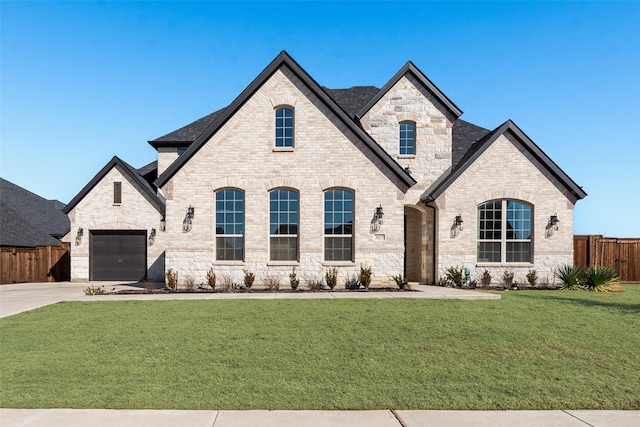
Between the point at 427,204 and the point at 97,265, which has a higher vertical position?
the point at 427,204

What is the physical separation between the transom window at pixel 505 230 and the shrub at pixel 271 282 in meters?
8.63

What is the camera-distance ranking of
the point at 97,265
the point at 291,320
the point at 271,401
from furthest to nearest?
the point at 97,265 < the point at 291,320 < the point at 271,401

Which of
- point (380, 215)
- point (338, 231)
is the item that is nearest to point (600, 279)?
point (380, 215)

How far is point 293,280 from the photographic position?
15.8 m

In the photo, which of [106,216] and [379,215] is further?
[106,216]

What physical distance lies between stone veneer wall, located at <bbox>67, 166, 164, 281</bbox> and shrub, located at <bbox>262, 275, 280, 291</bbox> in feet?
26.7

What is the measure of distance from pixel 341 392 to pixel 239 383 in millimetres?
1341

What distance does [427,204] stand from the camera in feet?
60.0

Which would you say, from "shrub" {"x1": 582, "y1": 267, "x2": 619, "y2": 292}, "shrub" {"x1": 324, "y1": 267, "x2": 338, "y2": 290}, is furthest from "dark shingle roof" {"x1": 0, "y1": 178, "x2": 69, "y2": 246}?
"shrub" {"x1": 582, "y1": 267, "x2": 619, "y2": 292}

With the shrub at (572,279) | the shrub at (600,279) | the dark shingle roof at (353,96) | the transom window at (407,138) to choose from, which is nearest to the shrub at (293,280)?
the transom window at (407,138)

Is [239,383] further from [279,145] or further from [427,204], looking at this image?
[427,204]

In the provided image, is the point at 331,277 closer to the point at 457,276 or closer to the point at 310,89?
the point at 457,276

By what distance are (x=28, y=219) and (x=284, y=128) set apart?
26720mm

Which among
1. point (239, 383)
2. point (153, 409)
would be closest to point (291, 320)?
point (239, 383)
